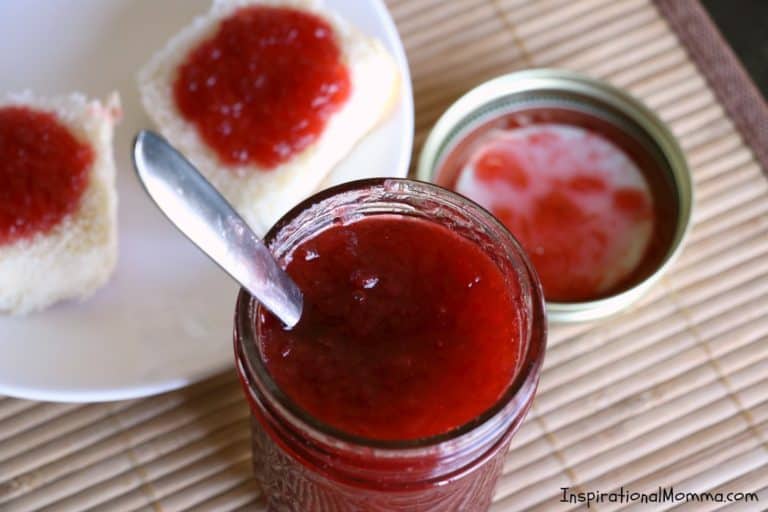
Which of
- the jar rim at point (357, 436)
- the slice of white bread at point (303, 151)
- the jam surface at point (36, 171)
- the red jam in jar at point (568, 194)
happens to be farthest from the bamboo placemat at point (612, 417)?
the jar rim at point (357, 436)

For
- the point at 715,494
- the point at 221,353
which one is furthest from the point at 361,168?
the point at 715,494

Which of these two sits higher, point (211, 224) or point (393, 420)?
point (211, 224)

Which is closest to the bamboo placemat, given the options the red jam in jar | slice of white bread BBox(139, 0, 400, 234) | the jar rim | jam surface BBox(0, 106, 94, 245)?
the red jam in jar

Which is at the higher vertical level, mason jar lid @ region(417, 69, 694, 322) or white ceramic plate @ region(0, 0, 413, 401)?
white ceramic plate @ region(0, 0, 413, 401)

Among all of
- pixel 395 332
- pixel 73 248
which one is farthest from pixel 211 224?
pixel 73 248

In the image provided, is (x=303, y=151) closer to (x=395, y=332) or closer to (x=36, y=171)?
(x=36, y=171)

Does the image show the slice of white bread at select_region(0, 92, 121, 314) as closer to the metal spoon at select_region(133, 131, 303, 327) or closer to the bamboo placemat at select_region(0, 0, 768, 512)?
the bamboo placemat at select_region(0, 0, 768, 512)

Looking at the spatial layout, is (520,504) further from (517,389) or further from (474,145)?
(474,145)
